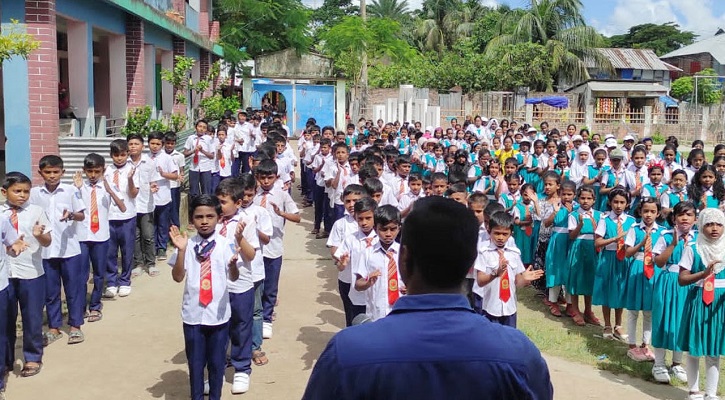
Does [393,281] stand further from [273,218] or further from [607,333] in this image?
[607,333]

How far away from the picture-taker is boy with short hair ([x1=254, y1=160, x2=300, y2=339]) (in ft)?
21.5

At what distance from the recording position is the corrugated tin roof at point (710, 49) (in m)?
47.4

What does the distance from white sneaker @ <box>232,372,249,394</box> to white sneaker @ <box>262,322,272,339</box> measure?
1168 mm

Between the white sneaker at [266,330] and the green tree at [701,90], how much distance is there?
33.8 m

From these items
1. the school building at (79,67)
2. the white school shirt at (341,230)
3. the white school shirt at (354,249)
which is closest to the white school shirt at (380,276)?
the white school shirt at (354,249)

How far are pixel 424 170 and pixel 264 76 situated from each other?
644 inches

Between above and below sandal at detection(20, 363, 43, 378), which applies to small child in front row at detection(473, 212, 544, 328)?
above

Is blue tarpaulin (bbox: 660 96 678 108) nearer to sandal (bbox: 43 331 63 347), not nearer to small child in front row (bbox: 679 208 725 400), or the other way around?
small child in front row (bbox: 679 208 725 400)

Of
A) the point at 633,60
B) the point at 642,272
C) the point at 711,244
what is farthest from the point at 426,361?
the point at 633,60

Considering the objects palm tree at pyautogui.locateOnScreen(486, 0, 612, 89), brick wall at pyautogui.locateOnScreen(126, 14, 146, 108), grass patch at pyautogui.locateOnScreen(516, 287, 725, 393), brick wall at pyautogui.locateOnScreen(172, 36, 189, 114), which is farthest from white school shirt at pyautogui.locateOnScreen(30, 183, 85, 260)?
palm tree at pyautogui.locateOnScreen(486, 0, 612, 89)

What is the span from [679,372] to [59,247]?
525 cm

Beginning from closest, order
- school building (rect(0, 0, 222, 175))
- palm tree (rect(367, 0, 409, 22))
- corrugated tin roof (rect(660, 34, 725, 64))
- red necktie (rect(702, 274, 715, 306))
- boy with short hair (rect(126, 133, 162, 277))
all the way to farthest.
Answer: red necktie (rect(702, 274, 715, 306))
boy with short hair (rect(126, 133, 162, 277))
school building (rect(0, 0, 222, 175))
corrugated tin roof (rect(660, 34, 725, 64))
palm tree (rect(367, 0, 409, 22))

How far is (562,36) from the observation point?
114 feet

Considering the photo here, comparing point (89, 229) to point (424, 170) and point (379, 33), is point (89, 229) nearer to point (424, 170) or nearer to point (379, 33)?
point (424, 170)
